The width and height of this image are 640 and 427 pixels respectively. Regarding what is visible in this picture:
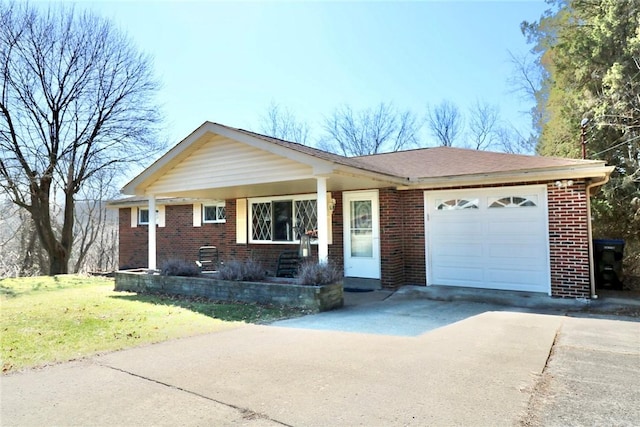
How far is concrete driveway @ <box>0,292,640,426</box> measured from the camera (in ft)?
9.84

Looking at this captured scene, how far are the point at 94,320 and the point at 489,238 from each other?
25.3 ft

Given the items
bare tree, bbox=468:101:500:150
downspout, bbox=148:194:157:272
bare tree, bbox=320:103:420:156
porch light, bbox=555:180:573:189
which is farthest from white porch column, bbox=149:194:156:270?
bare tree, bbox=468:101:500:150

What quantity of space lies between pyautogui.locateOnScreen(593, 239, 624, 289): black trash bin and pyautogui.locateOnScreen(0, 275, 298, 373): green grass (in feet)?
23.7

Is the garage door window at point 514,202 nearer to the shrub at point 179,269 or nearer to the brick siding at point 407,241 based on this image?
the brick siding at point 407,241

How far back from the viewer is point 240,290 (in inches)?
314

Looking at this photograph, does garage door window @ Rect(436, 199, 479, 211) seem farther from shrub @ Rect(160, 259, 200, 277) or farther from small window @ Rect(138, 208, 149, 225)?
small window @ Rect(138, 208, 149, 225)

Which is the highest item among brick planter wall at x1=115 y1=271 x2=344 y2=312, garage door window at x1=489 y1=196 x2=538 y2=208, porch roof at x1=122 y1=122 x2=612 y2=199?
porch roof at x1=122 y1=122 x2=612 y2=199

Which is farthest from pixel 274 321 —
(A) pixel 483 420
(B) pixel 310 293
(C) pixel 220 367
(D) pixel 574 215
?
(D) pixel 574 215

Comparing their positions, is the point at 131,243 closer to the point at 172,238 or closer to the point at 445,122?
the point at 172,238

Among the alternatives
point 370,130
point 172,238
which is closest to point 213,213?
point 172,238

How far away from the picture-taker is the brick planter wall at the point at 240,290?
7094 mm

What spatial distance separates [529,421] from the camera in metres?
2.87

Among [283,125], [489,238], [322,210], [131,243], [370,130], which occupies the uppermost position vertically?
[283,125]

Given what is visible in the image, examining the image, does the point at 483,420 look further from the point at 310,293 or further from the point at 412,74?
the point at 412,74
